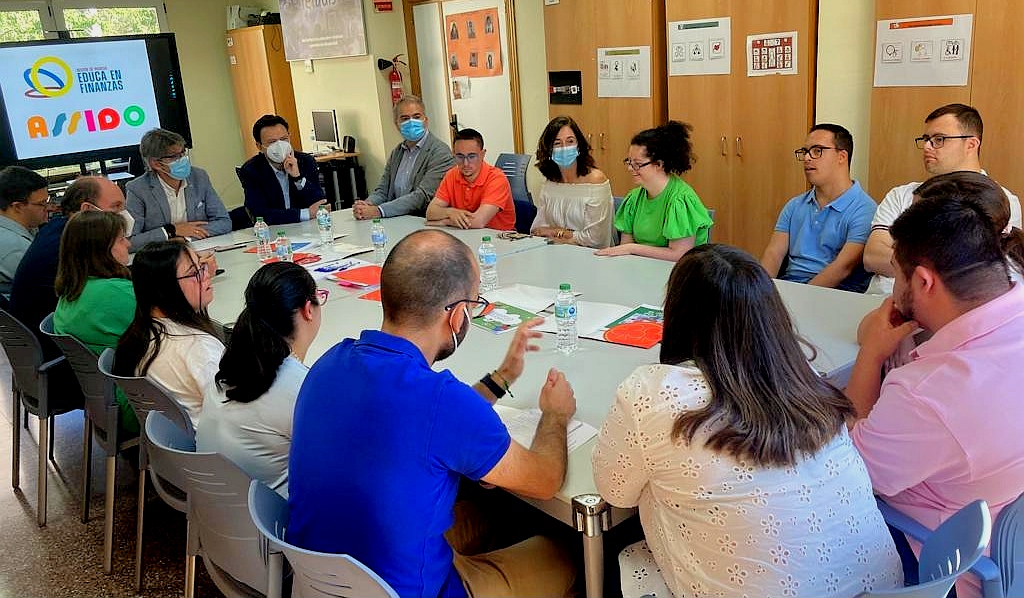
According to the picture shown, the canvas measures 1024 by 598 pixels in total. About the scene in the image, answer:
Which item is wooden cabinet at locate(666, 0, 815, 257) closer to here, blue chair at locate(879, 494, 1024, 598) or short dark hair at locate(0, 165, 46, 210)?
blue chair at locate(879, 494, 1024, 598)

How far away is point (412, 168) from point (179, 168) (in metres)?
1.39

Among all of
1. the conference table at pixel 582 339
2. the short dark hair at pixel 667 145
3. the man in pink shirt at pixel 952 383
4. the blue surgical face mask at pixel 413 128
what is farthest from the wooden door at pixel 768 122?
the man in pink shirt at pixel 952 383

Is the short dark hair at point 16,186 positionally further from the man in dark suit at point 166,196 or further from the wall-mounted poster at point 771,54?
the wall-mounted poster at point 771,54

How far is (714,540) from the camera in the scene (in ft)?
4.31

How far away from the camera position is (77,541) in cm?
289

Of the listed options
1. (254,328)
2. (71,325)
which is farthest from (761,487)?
(71,325)

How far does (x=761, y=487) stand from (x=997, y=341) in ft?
1.97

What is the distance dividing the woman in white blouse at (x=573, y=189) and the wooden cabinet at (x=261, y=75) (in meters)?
5.66

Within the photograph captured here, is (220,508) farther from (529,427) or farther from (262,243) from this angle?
→ (262,243)

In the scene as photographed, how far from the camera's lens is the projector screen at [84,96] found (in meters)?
7.07

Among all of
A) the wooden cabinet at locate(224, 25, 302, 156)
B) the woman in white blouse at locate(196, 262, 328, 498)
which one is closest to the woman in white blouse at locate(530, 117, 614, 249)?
the woman in white blouse at locate(196, 262, 328, 498)

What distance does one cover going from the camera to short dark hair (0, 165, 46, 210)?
146 inches

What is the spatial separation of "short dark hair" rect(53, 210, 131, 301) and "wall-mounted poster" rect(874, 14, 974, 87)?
12.0 ft

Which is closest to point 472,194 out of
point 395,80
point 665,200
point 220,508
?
point 665,200
